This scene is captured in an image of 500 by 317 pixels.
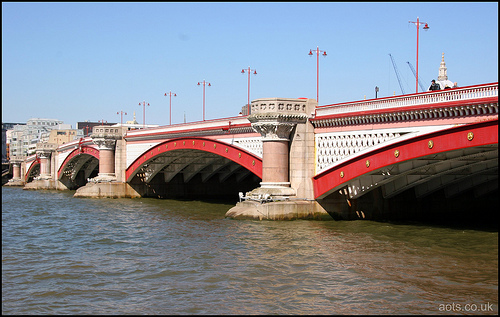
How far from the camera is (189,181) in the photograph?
211 ft

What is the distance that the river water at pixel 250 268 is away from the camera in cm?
1711

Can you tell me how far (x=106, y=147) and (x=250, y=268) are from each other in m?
46.3

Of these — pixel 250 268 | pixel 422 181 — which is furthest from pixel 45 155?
pixel 250 268

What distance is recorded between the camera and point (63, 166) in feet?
288

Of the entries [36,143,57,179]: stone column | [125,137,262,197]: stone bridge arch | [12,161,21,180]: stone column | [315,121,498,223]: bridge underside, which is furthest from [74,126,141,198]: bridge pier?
[12,161,21,180]: stone column

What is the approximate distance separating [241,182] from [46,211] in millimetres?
22385

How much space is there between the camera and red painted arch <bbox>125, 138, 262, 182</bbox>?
4109 centimetres

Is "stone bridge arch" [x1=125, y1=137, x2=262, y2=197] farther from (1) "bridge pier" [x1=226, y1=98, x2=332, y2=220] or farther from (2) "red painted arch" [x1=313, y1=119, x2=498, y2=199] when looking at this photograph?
(2) "red painted arch" [x1=313, y1=119, x2=498, y2=199]

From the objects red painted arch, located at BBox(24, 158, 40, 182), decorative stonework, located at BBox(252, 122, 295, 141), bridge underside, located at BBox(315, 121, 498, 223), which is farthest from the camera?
red painted arch, located at BBox(24, 158, 40, 182)

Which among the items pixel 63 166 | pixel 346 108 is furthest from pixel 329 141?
pixel 63 166

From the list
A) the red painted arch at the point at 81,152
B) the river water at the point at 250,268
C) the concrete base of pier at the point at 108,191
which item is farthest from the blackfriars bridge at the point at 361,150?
the red painted arch at the point at 81,152

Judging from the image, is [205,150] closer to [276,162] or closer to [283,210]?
[276,162]

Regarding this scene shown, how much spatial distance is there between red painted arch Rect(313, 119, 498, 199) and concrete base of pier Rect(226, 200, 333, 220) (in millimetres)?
887

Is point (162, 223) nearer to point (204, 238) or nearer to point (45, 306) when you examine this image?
point (204, 238)
